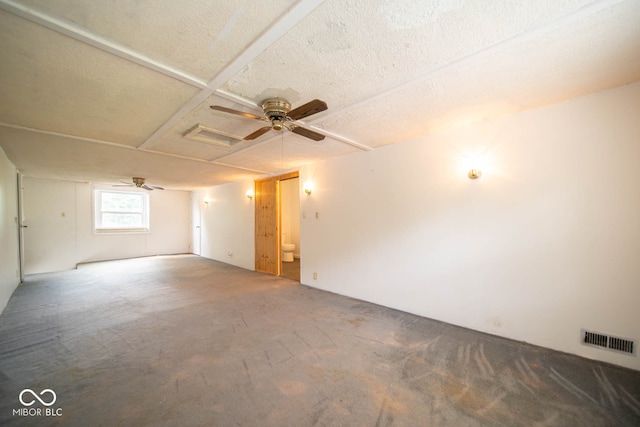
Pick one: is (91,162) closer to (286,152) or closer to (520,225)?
(286,152)

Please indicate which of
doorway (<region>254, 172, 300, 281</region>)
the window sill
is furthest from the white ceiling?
the window sill

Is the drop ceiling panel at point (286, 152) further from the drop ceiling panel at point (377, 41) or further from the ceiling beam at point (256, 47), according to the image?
the drop ceiling panel at point (377, 41)

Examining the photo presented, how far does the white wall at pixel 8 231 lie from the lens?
3.43m

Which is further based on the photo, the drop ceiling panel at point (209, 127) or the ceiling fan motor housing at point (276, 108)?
the drop ceiling panel at point (209, 127)

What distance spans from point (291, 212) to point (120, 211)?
5.40m

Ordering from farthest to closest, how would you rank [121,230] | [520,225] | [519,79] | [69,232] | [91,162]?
[121,230] → [69,232] → [91,162] → [520,225] → [519,79]

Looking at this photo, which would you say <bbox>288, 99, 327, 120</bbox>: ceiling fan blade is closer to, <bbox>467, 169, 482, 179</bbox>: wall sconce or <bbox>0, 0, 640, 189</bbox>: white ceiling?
<bbox>0, 0, 640, 189</bbox>: white ceiling

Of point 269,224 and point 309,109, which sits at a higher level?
point 309,109

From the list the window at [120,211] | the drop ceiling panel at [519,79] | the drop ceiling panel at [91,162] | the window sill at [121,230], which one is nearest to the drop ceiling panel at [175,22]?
the drop ceiling panel at [519,79]

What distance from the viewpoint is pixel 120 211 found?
295 inches

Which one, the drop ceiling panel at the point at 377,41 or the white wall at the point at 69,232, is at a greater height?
the drop ceiling panel at the point at 377,41

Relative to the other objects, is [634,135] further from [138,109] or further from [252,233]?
[252,233]

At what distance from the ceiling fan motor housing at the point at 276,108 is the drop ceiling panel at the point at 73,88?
61 centimetres

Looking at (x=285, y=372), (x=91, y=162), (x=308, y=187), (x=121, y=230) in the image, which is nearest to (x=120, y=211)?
(x=121, y=230)
